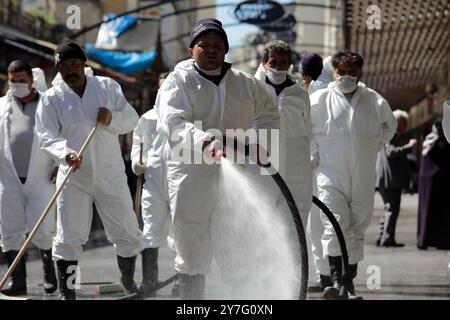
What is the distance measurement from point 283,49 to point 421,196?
591cm

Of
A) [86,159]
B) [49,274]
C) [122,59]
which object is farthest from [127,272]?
[122,59]

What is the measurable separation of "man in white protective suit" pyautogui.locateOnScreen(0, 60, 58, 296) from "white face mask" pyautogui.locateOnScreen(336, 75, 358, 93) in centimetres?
256

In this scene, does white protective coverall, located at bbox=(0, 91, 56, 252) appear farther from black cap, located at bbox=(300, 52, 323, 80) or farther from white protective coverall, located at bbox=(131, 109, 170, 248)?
black cap, located at bbox=(300, 52, 323, 80)

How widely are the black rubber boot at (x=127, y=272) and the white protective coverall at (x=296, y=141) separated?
139cm

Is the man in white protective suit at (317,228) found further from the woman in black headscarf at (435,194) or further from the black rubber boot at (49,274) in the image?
the woman in black headscarf at (435,194)

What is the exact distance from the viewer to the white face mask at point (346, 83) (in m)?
8.56

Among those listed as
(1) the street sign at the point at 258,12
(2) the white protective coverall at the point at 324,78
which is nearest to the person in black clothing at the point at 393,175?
(2) the white protective coverall at the point at 324,78

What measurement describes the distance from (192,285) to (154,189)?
120 inches

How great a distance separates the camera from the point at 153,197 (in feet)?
31.1

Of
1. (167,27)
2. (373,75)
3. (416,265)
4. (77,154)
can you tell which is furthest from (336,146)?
(167,27)

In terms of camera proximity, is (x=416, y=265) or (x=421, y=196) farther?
(x=421, y=196)

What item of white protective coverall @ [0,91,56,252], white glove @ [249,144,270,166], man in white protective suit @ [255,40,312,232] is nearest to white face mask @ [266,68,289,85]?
man in white protective suit @ [255,40,312,232]

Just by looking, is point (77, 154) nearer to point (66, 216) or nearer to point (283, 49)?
point (66, 216)
